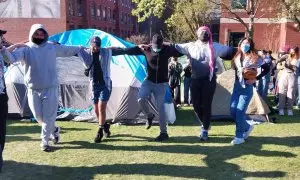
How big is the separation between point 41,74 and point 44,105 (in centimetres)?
49

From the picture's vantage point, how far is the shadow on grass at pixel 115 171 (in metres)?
4.87

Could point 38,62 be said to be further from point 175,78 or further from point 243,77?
point 175,78

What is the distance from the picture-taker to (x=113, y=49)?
21.3 feet

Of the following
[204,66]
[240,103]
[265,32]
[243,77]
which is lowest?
[240,103]

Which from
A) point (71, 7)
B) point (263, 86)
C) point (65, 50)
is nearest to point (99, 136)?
point (65, 50)

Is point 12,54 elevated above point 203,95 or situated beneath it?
elevated above

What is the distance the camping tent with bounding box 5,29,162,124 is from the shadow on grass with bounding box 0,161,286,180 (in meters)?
2.85

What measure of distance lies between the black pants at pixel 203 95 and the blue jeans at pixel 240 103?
41 centimetres

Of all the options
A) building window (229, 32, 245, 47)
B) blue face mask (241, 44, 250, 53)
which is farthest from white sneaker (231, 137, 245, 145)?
building window (229, 32, 245, 47)

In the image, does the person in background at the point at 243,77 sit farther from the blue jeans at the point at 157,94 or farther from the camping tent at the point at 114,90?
the camping tent at the point at 114,90

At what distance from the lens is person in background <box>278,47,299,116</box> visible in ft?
30.0

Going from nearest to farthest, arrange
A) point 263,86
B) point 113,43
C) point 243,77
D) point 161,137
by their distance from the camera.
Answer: point 243,77 → point 161,137 → point 113,43 → point 263,86

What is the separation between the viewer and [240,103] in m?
6.11

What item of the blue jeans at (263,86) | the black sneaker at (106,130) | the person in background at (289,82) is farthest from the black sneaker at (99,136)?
the blue jeans at (263,86)
